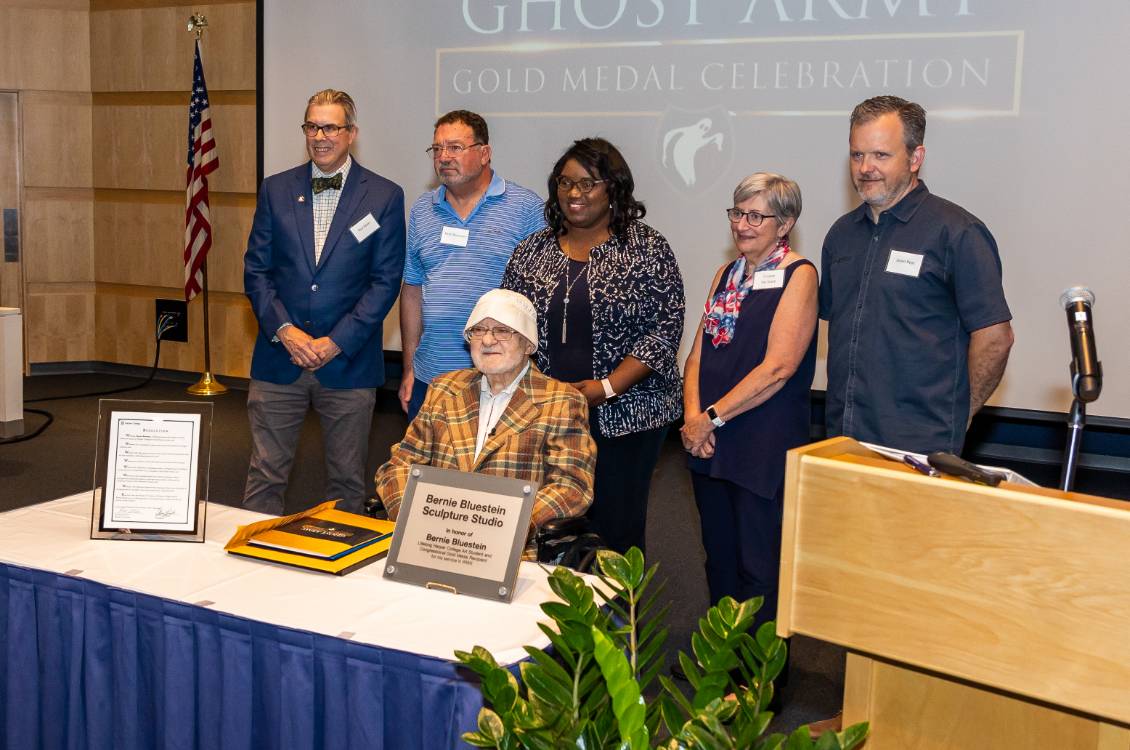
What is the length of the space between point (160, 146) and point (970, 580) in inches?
296

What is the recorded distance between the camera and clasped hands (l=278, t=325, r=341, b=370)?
356 cm

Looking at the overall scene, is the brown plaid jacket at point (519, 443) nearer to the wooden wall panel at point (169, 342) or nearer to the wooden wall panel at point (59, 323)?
the wooden wall panel at point (169, 342)

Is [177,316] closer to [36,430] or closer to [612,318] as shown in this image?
[36,430]

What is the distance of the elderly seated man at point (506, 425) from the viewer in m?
2.63

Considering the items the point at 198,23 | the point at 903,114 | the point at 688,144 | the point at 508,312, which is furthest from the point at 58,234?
the point at 903,114

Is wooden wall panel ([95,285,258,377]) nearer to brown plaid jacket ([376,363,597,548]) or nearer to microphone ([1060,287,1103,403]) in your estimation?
brown plaid jacket ([376,363,597,548])

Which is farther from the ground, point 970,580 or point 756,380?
point 756,380

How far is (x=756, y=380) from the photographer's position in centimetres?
285

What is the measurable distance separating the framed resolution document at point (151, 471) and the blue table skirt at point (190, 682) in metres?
0.25

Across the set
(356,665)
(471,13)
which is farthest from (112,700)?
(471,13)

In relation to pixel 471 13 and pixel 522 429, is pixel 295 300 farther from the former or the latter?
pixel 471 13

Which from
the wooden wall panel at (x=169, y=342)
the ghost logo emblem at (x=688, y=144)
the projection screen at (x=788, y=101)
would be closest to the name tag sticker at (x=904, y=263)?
the projection screen at (x=788, y=101)

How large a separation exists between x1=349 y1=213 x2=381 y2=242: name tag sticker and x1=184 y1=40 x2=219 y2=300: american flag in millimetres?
4119

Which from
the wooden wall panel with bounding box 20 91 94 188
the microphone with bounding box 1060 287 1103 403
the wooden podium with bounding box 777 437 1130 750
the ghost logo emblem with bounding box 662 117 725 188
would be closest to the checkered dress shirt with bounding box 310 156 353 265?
the wooden podium with bounding box 777 437 1130 750
